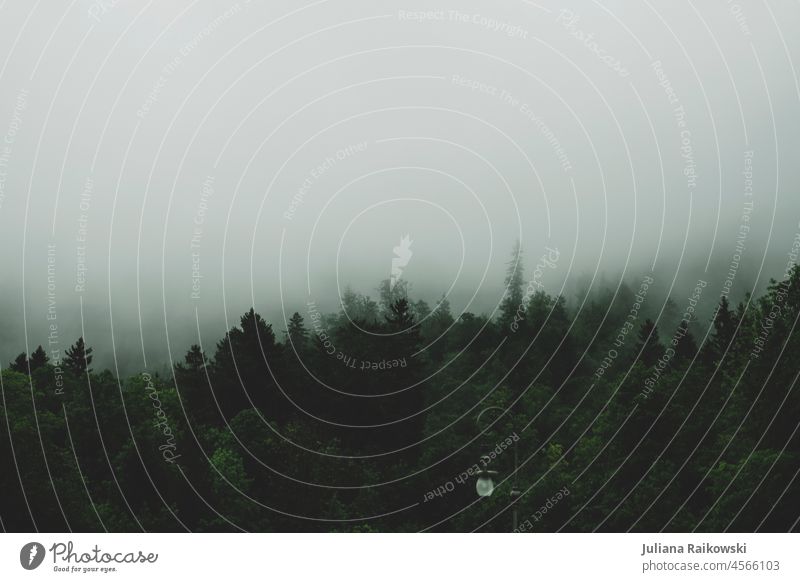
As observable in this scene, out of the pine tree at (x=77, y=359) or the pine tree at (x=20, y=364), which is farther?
the pine tree at (x=20, y=364)

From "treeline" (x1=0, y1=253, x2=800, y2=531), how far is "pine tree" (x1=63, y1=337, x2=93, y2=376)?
65 cm

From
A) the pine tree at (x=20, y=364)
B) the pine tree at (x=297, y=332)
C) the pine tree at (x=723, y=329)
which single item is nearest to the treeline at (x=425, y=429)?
the pine tree at (x=20, y=364)

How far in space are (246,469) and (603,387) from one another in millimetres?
34286

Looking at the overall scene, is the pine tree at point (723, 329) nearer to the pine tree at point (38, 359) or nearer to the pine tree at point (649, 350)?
the pine tree at point (649, 350)

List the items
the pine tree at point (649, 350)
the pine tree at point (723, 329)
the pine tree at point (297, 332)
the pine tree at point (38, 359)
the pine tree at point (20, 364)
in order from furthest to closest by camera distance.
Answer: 1. the pine tree at point (297, 332)
2. the pine tree at point (38, 359)
3. the pine tree at point (20, 364)
4. the pine tree at point (649, 350)
5. the pine tree at point (723, 329)

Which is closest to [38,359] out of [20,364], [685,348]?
[20,364]

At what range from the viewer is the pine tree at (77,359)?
78.9 metres

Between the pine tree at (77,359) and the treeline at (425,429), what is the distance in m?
0.65

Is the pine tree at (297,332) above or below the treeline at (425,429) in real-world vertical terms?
above

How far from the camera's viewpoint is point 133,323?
317 ft

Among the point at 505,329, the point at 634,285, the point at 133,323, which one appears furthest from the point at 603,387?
the point at 133,323

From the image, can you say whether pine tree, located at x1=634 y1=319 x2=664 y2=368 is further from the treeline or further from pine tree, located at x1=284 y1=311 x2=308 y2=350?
pine tree, located at x1=284 y1=311 x2=308 y2=350

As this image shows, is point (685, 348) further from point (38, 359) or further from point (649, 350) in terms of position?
point (38, 359)

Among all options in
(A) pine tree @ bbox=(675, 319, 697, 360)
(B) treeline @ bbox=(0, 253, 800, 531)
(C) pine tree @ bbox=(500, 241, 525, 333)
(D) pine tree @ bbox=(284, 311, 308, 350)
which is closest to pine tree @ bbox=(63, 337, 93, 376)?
(B) treeline @ bbox=(0, 253, 800, 531)
